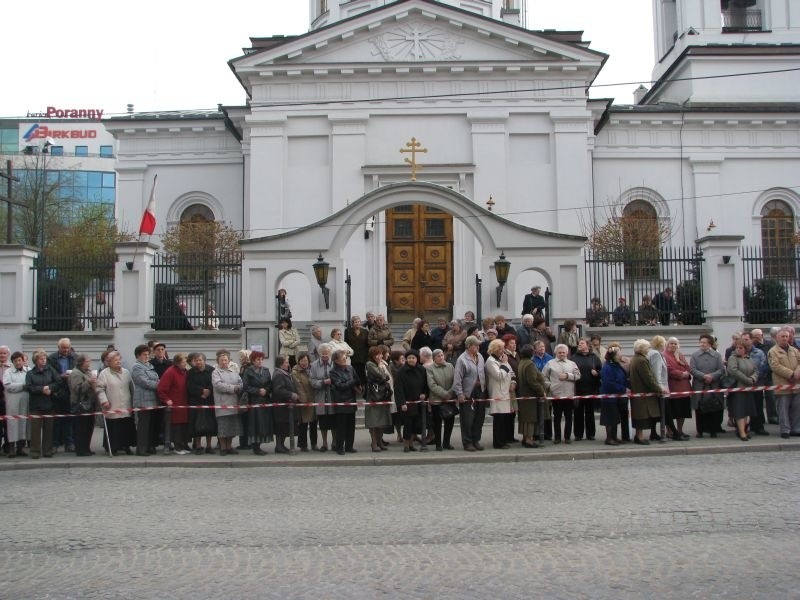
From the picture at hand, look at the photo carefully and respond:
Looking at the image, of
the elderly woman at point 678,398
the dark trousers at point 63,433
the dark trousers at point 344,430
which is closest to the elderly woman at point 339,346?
the dark trousers at point 344,430

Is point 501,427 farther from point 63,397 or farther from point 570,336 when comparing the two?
point 63,397

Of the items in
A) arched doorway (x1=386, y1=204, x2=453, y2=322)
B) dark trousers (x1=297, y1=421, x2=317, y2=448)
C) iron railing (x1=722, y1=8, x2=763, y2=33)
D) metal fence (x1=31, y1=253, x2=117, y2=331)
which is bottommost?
dark trousers (x1=297, y1=421, x2=317, y2=448)

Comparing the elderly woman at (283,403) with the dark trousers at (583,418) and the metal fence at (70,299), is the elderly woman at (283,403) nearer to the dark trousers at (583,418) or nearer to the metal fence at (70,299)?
the dark trousers at (583,418)

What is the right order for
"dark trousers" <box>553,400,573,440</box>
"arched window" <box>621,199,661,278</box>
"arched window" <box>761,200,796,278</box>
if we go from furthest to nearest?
"arched window" <box>761,200,796,278</box> → "arched window" <box>621,199,661,278</box> → "dark trousers" <box>553,400,573,440</box>

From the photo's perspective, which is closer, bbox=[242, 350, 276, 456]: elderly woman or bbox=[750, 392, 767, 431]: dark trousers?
bbox=[242, 350, 276, 456]: elderly woman

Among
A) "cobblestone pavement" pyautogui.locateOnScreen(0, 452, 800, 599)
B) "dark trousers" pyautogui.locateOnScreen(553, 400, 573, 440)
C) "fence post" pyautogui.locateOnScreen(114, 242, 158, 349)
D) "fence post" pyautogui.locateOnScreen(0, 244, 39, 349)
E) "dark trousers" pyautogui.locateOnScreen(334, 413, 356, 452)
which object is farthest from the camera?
"fence post" pyautogui.locateOnScreen(0, 244, 39, 349)

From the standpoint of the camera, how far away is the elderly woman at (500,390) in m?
14.2

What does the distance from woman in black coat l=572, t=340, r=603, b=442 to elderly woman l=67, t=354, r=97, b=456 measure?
7.29 m

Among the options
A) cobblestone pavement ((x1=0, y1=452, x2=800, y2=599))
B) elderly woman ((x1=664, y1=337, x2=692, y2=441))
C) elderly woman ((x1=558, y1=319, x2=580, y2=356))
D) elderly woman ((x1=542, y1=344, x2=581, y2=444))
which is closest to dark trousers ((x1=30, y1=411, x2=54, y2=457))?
cobblestone pavement ((x1=0, y1=452, x2=800, y2=599))

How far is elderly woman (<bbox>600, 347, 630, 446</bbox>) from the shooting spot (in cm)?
1437

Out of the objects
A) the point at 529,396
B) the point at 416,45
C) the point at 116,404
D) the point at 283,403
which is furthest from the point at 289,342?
the point at 416,45

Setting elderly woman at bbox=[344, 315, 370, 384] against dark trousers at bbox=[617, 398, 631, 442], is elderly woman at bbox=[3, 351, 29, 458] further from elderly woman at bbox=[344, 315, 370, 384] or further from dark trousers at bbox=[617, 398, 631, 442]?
dark trousers at bbox=[617, 398, 631, 442]

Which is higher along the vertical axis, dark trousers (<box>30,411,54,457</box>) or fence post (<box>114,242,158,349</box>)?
fence post (<box>114,242,158,349</box>)

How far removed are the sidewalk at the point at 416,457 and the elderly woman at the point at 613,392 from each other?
33 centimetres
